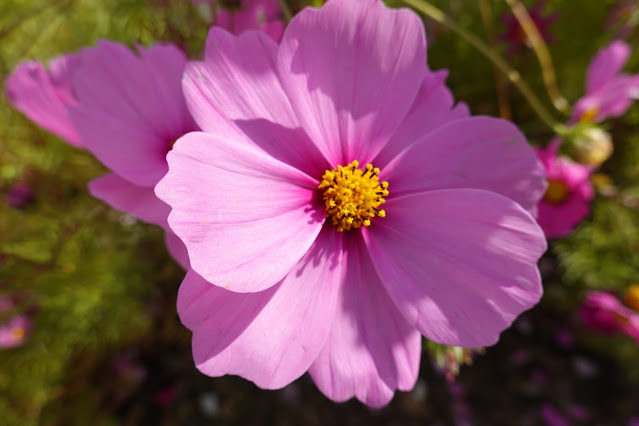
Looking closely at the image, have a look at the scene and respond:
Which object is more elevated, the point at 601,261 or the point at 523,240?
the point at 523,240

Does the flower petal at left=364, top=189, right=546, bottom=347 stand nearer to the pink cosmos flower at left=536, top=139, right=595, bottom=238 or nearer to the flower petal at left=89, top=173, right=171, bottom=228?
the flower petal at left=89, top=173, right=171, bottom=228

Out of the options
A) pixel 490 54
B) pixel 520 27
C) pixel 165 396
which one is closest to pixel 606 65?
pixel 520 27

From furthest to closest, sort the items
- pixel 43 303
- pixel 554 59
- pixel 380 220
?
pixel 554 59
pixel 43 303
pixel 380 220

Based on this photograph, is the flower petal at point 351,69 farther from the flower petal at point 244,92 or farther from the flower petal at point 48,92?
the flower petal at point 48,92

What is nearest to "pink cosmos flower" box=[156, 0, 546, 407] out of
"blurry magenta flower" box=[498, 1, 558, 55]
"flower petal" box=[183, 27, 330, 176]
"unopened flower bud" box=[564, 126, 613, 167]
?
"flower petal" box=[183, 27, 330, 176]

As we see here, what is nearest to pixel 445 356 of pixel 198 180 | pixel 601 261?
pixel 198 180

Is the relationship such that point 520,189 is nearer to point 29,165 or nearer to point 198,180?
point 198,180
